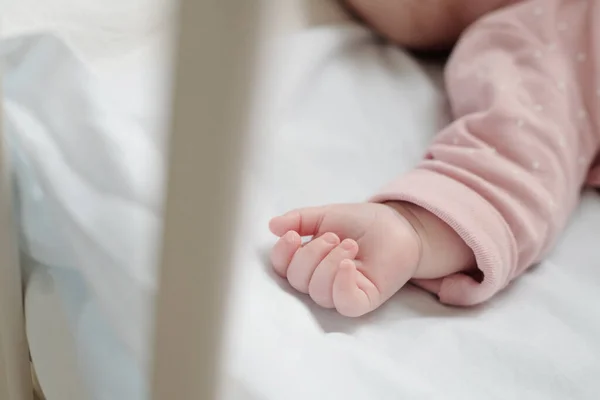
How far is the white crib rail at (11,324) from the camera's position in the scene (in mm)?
389

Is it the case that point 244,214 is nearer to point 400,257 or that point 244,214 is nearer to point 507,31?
point 400,257

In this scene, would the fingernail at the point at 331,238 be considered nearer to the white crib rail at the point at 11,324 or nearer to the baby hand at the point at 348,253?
the baby hand at the point at 348,253

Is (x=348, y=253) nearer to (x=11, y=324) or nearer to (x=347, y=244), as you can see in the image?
(x=347, y=244)

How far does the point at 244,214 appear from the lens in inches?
9.1

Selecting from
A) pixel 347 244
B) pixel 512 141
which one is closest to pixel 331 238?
pixel 347 244

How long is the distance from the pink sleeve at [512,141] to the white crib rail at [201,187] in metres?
0.26

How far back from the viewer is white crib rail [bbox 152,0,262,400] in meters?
0.20

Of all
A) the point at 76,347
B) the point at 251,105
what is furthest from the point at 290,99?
the point at 251,105

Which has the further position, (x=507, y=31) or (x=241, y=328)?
(x=507, y=31)

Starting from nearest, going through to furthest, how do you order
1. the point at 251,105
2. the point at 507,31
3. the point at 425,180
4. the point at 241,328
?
the point at 251,105, the point at 241,328, the point at 425,180, the point at 507,31

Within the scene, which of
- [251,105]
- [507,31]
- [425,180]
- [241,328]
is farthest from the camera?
[507,31]

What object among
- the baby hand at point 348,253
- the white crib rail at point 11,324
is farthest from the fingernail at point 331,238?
the white crib rail at point 11,324

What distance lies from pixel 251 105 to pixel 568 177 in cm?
41

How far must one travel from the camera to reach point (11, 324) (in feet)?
1.35
